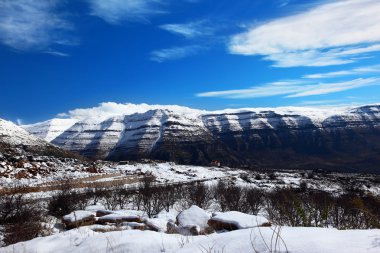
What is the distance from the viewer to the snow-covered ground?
4.88 meters

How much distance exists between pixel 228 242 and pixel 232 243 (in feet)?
0.33

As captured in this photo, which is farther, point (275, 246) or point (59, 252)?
point (59, 252)

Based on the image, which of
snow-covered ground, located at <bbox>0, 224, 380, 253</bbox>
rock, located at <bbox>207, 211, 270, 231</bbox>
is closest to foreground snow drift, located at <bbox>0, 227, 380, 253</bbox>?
snow-covered ground, located at <bbox>0, 224, 380, 253</bbox>

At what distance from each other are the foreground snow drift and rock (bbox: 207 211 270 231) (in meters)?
3.25

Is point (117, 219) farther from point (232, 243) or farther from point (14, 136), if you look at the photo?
point (14, 136)

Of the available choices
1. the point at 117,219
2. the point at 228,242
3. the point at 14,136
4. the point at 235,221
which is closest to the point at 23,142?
the point at 14,136

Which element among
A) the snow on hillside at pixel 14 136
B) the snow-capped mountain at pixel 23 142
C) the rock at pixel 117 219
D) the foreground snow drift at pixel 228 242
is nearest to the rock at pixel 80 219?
the rock at pixel 117 219

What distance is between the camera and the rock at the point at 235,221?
33.3 ft

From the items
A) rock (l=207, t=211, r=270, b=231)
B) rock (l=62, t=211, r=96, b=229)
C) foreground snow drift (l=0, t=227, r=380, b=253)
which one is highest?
foreground snow drift (l=0, t=227, r=380, b=253)

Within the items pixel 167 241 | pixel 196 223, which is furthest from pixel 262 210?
pixel 167 241

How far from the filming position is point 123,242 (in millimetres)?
7117

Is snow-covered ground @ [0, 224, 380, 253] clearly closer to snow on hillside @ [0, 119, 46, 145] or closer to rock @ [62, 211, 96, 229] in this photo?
rock @ [62, 211, 96, 229]

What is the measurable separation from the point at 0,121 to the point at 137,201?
118 meters

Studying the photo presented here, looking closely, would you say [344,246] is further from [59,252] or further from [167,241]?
[59,252]
